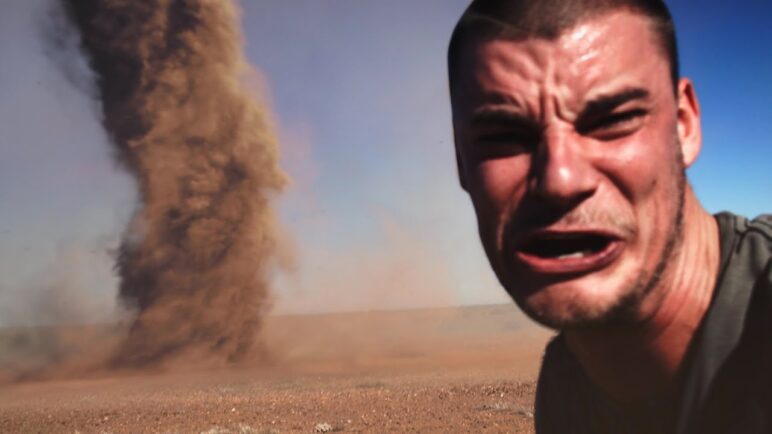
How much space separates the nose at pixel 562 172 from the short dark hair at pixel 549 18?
289 mm

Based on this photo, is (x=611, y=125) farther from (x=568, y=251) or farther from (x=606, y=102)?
(x=568, y=251)

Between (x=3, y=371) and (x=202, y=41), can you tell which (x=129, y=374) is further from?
(x=202, y=41)

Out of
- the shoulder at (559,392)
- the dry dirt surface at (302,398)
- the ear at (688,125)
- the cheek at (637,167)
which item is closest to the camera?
the cheek at (637,167)

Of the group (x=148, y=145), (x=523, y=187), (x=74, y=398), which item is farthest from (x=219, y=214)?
(x=523, y=187)

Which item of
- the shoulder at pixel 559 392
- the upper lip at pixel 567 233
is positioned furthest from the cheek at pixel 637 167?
the shoulder at pixel 559 392

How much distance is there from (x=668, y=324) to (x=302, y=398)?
649 inches

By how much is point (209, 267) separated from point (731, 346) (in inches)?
1016

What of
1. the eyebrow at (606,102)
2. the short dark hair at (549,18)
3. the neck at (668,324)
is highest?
the short dark hair at (549,18)

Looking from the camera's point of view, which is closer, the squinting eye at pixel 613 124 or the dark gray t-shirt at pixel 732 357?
the dark gray t-shirt at pixel 732 357

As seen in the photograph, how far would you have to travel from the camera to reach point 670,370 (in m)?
1.60

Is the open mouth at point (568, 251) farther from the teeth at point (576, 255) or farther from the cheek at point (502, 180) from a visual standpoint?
the cheek at point (502, 180)

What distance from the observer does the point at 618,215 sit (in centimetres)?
148

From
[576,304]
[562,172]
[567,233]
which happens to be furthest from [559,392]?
[562,172]

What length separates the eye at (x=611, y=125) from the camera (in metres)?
1.51
